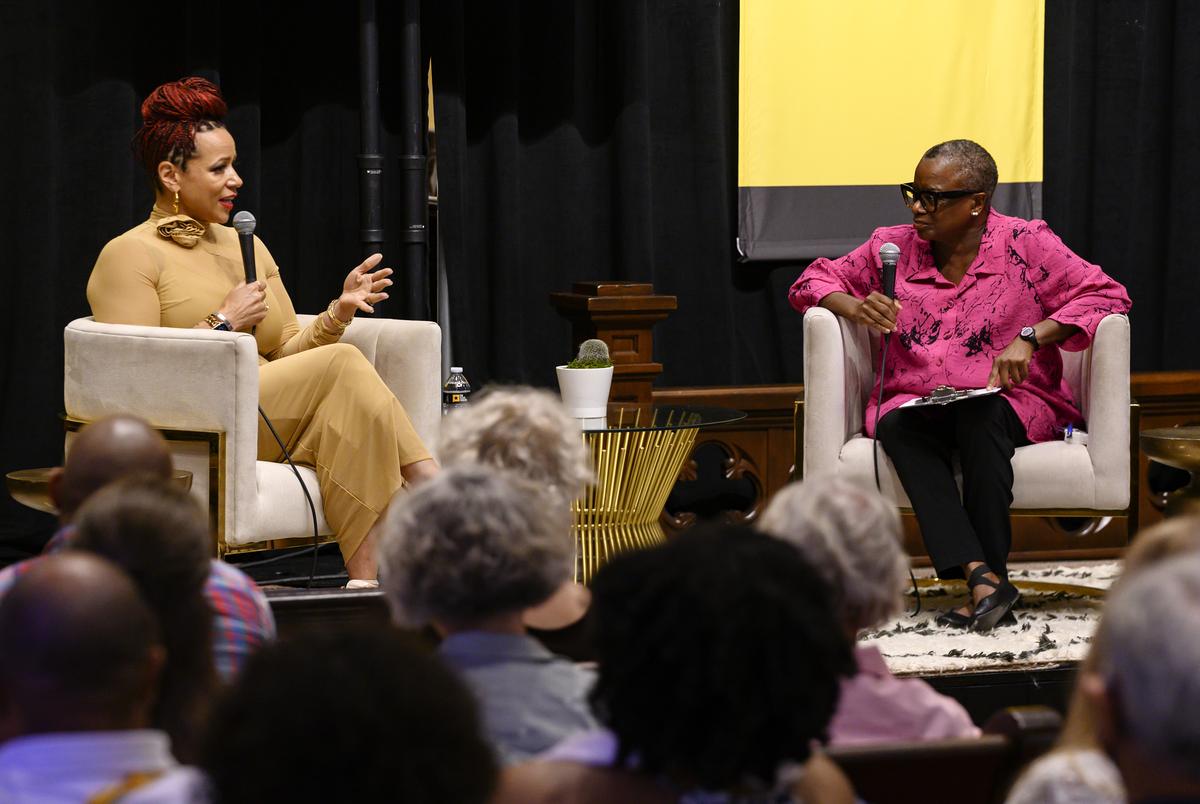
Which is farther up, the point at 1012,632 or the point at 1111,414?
the point at 1111,414

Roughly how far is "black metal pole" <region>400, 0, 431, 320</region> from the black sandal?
1858 millimetres

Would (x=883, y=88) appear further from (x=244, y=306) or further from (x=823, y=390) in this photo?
(x=244, y=306)

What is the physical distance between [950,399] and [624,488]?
0.83 metres

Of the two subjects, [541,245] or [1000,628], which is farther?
[541,245]

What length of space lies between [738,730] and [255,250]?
9.90 ft

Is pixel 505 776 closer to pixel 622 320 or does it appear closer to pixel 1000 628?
pixel 1000 628

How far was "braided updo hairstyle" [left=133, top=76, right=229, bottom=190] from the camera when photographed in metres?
3.82

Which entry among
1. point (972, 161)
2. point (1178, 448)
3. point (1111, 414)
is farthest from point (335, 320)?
point (1178, 448)

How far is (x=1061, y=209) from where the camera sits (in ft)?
18.2

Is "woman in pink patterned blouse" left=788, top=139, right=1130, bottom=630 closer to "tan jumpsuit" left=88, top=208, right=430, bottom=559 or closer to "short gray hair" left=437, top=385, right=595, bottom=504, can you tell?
"tan jumpsuit" left=88, top=208, right=430, bottom=559

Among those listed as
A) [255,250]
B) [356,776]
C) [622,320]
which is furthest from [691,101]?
[356,776]

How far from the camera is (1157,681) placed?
41.6 inches

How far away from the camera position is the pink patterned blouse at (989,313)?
3891 mm

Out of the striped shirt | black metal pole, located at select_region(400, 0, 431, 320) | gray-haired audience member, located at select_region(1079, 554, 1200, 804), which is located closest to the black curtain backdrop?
black metal pole, located at select_region(400, 0, 431, 320)
